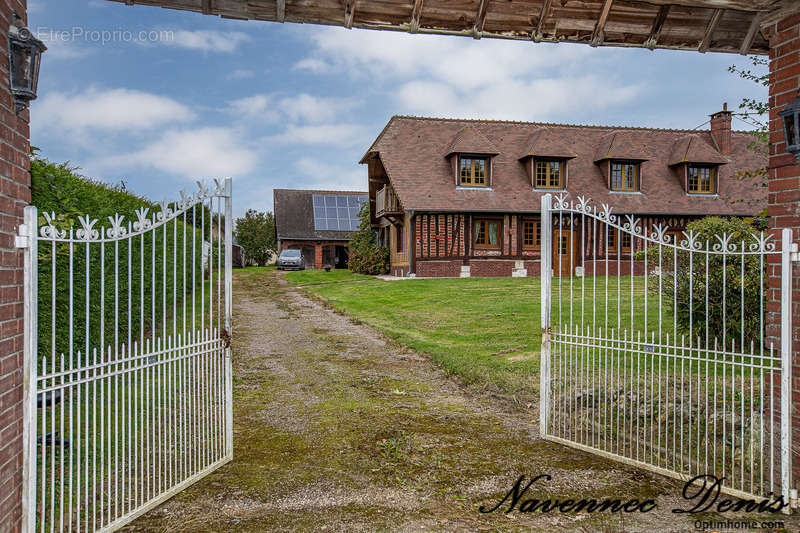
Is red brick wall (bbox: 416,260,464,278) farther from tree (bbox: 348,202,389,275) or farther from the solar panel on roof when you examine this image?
the solar panel on roof

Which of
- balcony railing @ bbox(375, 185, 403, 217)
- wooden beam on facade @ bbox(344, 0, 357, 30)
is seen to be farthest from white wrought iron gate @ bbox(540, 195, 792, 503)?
balcony railing @ bbox(375, 185, 403, 217)

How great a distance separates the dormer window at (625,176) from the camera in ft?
85.4

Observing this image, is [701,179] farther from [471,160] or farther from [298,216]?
[298,216]

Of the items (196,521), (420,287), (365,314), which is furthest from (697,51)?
(420,287)

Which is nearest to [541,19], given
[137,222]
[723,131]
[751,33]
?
[751,33]

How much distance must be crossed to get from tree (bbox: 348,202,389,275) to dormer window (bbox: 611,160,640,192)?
39.2ft

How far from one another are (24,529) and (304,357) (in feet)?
19.8

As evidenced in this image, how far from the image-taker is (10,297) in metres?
3.08

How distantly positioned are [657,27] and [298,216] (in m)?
39.0

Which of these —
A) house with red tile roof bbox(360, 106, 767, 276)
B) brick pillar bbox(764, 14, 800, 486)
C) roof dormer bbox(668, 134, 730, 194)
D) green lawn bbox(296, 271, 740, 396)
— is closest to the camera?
brick pillar bbox(764, 14, 800, 486)

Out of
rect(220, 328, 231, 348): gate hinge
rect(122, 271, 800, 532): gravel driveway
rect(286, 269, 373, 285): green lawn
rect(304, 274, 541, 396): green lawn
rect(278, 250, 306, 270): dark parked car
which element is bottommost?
rect(122, 271, 800, 532): gravel driveway

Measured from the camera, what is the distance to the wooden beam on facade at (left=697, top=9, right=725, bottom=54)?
4812 mm

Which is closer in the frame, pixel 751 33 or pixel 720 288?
pixel 751 33

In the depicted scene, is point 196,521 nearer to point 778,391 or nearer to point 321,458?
point 321,458
